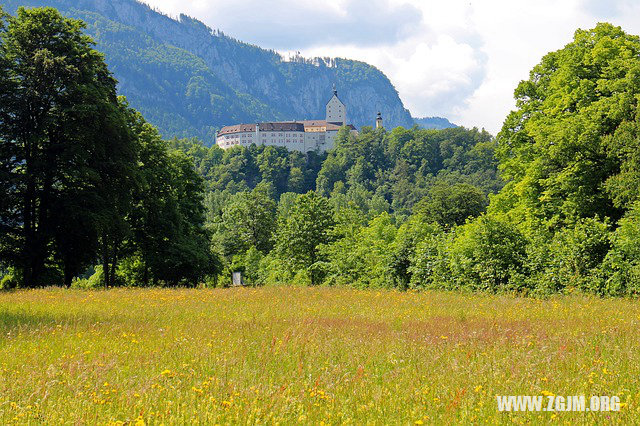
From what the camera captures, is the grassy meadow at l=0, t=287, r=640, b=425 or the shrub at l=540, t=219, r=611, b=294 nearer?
the grassy meadow at l=0, t=287, r=640, b=425

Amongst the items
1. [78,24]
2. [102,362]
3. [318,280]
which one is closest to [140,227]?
[78,24]

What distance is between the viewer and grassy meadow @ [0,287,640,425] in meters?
5.41

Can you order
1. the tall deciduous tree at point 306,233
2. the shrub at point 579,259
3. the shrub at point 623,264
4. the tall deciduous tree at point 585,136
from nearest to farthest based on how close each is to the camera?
the shrub at point 623,264 < the shrub at point 579,259 < the tall deciduous tree at point 585,136 < the tall deciduous tree at point 306,233

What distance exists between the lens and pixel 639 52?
2770cm

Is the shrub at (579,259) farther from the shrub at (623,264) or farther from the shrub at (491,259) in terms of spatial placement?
the shrub at (491,259)

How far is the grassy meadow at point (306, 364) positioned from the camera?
5414mm

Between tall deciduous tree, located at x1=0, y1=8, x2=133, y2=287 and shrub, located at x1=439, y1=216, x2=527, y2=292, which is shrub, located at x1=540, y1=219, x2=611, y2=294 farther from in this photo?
tall deciduous tree, located at x1=0, y1=8, x2=133, y2=287

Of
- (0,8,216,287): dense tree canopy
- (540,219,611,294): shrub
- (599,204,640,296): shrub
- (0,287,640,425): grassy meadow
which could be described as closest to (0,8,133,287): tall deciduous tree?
(0,8,216,287): dense tree canopy

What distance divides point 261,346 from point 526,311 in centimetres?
757

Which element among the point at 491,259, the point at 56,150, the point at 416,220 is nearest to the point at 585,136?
the point at 491,259

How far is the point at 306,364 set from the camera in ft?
25.2

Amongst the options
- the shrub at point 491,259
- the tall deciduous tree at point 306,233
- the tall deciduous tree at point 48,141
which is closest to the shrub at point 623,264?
the shrub at point 491,259

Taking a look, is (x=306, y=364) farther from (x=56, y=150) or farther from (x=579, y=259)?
(x=56, y=150)

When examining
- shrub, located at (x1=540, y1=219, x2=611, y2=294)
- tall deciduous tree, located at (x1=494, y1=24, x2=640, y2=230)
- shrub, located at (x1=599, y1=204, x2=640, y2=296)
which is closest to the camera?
shrub, located at (x1=599, y1=204, x2=640, y2=296)
